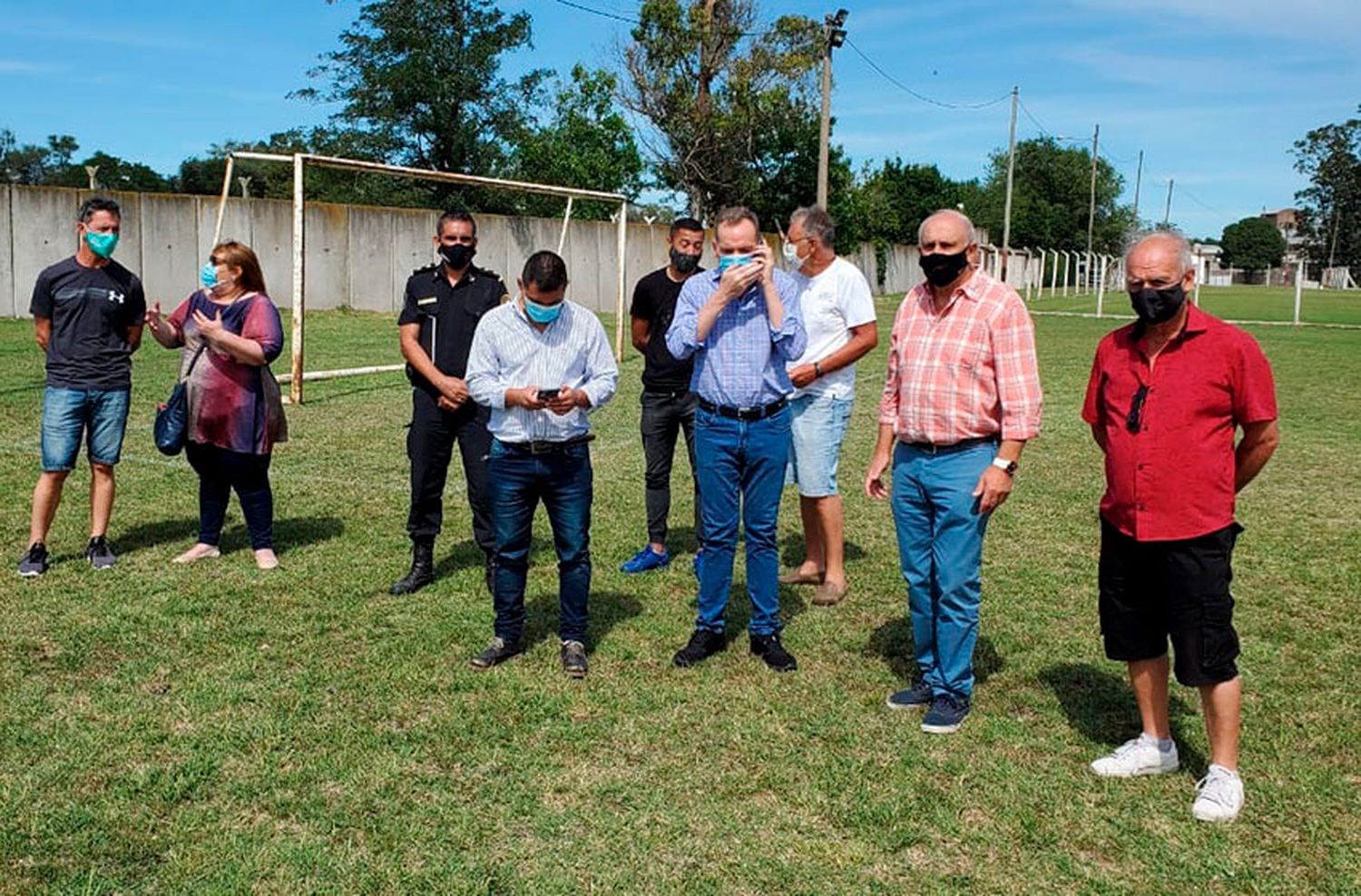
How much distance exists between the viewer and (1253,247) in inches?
4508

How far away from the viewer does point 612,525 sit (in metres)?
7.62

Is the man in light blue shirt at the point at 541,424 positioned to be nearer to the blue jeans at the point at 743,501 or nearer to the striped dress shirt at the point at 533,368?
the striped dress shirt at the point at 533,368

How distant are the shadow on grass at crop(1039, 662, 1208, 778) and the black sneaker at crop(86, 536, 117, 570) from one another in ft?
Answer: 16.0

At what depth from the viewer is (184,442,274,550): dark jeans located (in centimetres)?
636

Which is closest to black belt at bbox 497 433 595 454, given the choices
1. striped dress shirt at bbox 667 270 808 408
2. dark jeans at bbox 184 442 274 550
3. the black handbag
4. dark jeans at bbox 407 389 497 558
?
striped dress shirt at bbox 667 270 808 408

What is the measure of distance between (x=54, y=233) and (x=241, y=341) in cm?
1812

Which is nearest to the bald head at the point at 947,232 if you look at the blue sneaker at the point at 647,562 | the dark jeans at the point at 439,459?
the dark jeans at the point at 439,459

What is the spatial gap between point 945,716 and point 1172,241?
1929 millimetres

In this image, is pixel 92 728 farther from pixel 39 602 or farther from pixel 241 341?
pixel 241 341

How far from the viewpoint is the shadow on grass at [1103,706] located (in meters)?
4.37

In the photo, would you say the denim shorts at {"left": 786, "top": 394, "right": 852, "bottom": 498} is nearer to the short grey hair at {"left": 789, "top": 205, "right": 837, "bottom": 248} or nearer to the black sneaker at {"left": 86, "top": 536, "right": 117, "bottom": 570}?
the short grey hair at {"left": 789, "top": 205, "right": 837, "bottom": 248}

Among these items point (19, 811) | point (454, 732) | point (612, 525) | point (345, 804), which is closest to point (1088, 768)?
point (454, 732)

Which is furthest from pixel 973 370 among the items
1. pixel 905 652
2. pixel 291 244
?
pixel 291 244

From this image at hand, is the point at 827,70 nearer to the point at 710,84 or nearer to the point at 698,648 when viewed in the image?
the point at 710,84
